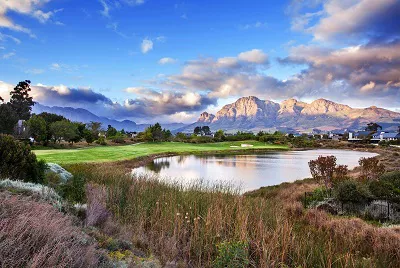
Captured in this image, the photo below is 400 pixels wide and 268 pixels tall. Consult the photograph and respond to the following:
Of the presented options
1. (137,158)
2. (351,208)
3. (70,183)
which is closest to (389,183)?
(351,208)

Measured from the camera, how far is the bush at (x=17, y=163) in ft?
32.1

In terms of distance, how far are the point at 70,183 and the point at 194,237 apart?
20.4ft

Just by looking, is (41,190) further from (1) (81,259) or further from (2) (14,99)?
(2) (14,99)

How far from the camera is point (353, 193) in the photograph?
15.9 meters

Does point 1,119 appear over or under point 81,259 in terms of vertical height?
over

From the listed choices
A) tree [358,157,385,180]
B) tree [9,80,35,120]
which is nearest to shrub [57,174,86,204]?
tree [358,157,385,180]

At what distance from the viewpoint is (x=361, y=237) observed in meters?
7.99

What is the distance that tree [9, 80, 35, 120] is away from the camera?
275 ft

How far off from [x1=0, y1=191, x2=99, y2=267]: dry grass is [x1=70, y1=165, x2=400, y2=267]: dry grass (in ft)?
6.71

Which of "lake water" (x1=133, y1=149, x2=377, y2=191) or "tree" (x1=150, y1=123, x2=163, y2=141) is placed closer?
"lake water" (x1=133, y1=149, x2=377, y2=191)

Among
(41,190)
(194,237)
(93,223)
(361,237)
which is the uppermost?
(41,190)

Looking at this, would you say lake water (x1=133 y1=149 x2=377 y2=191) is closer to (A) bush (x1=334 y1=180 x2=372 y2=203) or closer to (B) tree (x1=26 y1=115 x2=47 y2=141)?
(A) bush (x1=334 y1=180 x2=372 y2=203)

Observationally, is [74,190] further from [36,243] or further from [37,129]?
[37,129]

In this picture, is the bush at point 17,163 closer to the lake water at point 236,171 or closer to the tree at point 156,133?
the lake water at point 236,171
